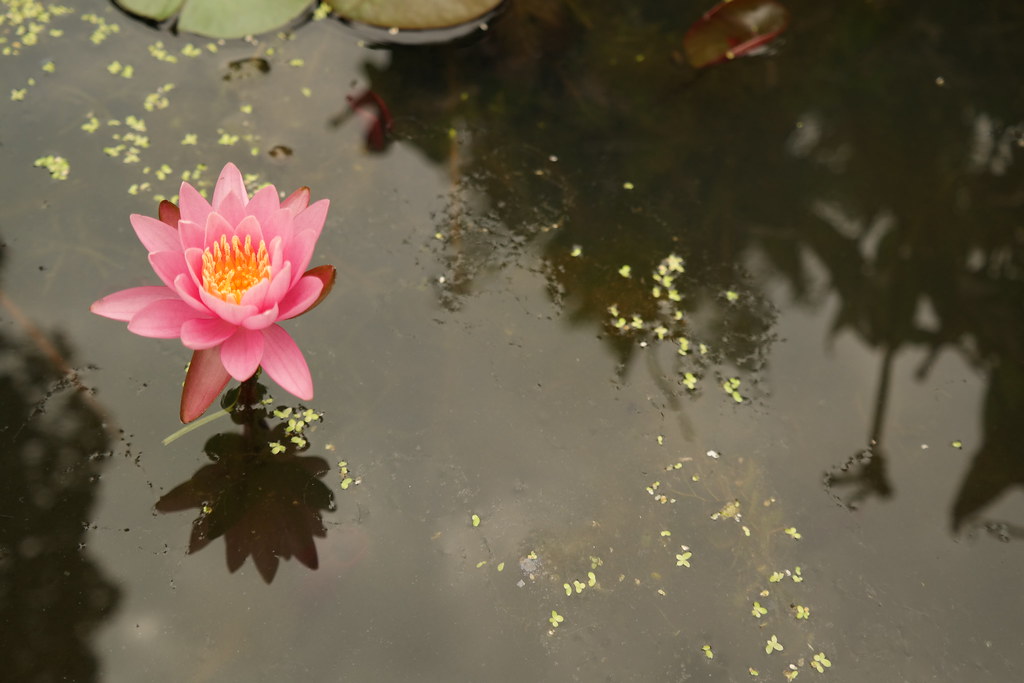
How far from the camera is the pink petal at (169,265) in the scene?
4.85 feet

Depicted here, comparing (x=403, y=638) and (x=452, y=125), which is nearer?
(x=403, y=638)

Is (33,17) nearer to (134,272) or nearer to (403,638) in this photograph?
(134,272)

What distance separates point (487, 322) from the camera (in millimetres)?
2004

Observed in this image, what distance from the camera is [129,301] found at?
1.52 metres

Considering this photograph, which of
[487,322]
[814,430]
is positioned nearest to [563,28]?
[487,322]

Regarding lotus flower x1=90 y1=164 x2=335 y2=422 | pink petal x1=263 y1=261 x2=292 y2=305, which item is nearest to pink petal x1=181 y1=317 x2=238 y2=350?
lotus flower x1=90 y1=164 x2=335 y2=422

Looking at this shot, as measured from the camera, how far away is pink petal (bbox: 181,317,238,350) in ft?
4.74

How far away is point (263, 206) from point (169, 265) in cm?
23

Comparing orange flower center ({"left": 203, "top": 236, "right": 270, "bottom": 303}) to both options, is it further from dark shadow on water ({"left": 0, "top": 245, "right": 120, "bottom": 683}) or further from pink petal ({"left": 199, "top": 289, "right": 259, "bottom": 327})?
dark shadow on water ({"left": 0, "top": 245, "right": 120, "bottom": 683})

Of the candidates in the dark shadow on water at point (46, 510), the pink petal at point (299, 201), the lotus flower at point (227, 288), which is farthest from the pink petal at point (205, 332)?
the dark shadow on water at point (46, 510)

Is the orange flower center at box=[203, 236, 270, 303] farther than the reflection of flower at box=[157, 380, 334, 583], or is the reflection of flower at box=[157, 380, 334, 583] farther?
the reflection of flower at box=[157, 380, 334, 583]

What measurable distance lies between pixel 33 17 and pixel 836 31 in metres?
2.84

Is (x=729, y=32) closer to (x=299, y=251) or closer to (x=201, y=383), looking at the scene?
(x=299, y=251)

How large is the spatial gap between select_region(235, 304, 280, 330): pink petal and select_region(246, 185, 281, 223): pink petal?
0.24 m
